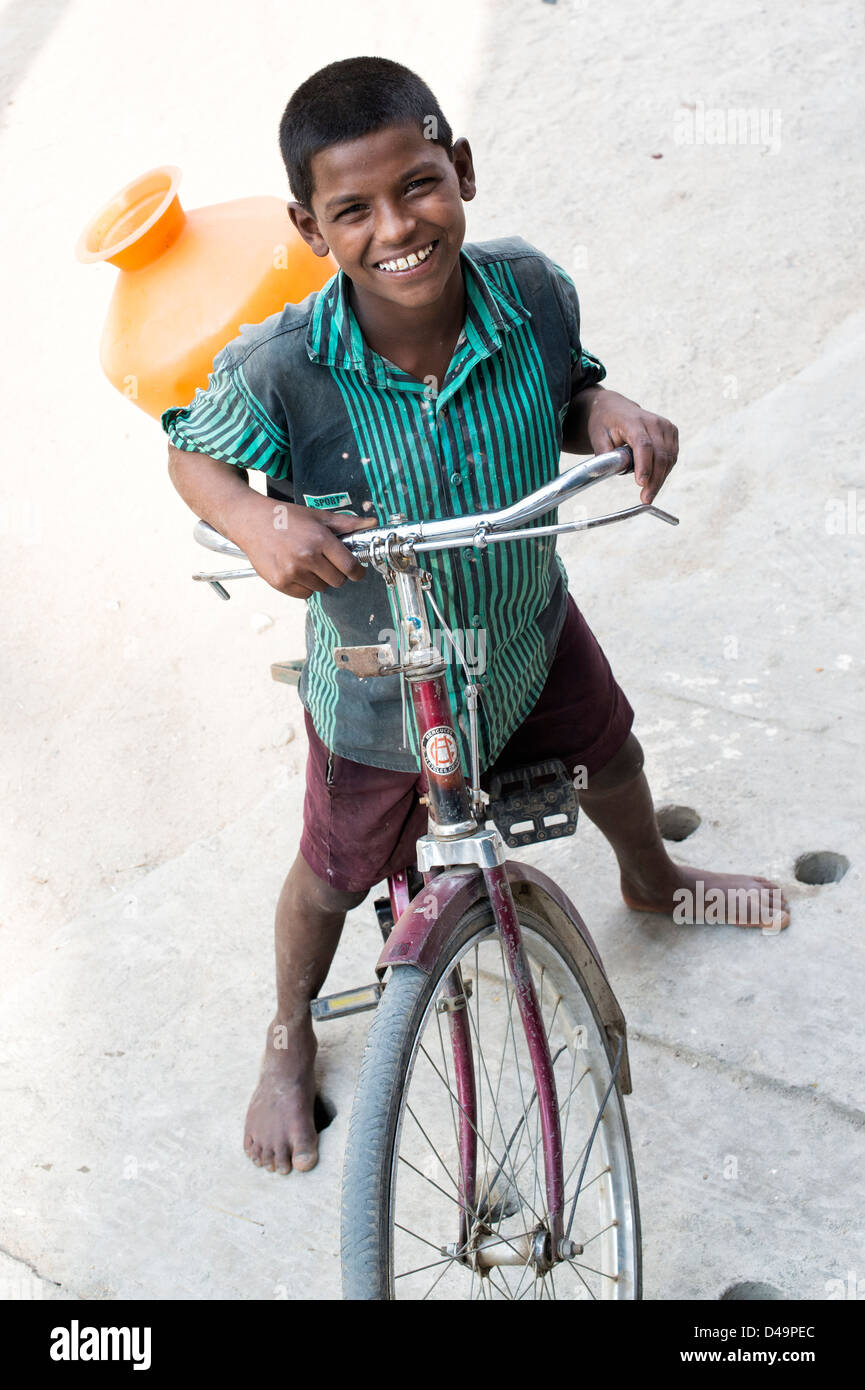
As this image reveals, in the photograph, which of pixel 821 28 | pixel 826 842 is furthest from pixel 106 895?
pixel 821 28

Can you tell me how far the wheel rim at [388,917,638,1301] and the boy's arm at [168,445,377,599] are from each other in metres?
0.49

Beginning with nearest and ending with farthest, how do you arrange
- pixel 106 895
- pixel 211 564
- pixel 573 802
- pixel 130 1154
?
pixel 573 802
pixel 130 1154
pixel 106 895
pixel 211 564

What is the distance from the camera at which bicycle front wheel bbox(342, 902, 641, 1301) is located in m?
1.39

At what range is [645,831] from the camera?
2428 millimetres

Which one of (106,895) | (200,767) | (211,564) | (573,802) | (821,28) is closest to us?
(573,802)

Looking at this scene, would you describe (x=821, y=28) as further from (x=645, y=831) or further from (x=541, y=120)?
(x=645, y=831)

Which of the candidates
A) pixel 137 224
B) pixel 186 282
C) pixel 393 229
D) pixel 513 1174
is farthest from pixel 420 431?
pixel 137 224

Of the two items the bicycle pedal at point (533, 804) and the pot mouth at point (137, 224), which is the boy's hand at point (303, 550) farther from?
the pot mouth at point (137, 224)

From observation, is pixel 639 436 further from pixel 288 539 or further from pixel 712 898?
pixel 712 898

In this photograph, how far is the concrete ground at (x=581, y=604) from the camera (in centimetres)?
221

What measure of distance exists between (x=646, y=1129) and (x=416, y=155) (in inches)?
62.8

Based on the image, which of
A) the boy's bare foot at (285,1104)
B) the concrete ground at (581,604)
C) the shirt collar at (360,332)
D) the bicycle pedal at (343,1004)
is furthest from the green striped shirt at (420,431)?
the concrete ground at (581,604)
